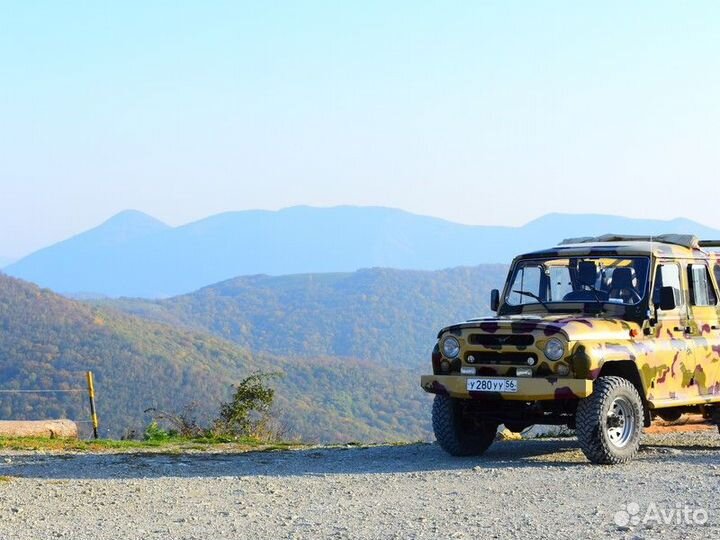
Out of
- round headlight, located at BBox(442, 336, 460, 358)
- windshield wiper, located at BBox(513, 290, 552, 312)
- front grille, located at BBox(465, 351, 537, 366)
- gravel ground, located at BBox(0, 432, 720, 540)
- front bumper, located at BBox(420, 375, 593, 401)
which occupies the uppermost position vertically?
windshield wiper, located at BBox(513, 290, 552, 312)

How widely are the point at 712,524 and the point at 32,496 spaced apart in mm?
5403

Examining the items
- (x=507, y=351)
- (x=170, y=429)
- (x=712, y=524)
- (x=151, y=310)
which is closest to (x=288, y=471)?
(x=507, y=351)

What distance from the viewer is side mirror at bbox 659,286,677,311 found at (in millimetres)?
11914

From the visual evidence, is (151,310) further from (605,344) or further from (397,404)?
(605,344)

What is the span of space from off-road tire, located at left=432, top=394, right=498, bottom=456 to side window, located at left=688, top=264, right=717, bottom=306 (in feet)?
8.85

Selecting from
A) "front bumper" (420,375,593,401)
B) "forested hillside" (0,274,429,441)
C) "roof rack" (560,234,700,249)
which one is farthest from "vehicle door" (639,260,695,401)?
"forested hillside" (0,274,429,441)

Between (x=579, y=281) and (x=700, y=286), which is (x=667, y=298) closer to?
(x=579, y=281)

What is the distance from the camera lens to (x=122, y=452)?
1411cm

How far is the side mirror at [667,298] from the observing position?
39.1 ft


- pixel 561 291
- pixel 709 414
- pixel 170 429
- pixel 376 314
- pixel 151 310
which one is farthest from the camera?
pixel 376 314

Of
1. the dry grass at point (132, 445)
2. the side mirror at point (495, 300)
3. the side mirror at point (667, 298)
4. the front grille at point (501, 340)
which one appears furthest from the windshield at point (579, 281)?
the dry grass at point (132, 445)

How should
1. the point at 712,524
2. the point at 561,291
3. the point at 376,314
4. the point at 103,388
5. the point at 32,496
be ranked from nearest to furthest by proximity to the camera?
1. the point at 712,524
2. the point at 32,496
3. the point at 561,291
4. the point at 103,388
5. the point at 376,314

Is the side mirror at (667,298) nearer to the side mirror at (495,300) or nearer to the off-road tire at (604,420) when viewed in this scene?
the off-road tire at (604,420)

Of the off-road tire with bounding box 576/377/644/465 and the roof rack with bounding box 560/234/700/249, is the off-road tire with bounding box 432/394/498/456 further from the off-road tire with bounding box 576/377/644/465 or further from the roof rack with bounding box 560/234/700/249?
the roof rack with bounding box 560/234/700/249
